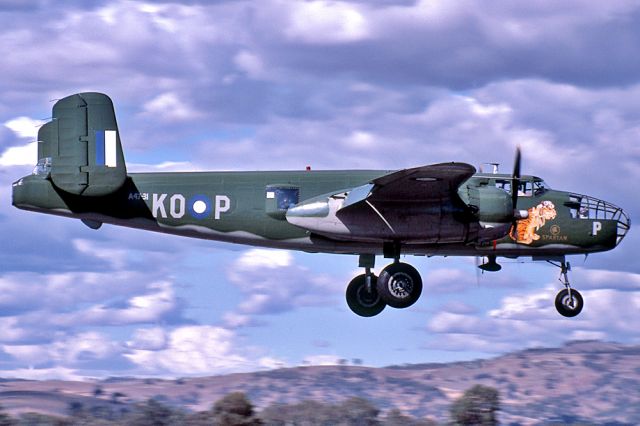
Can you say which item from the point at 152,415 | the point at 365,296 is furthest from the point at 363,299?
the point at 152,415

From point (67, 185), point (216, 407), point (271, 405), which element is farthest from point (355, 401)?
point (67, 185)

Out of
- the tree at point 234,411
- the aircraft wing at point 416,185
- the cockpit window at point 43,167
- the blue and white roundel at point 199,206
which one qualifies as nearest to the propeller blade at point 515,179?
the aircraft wing at point 416,185

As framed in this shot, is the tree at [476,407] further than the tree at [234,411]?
Yes

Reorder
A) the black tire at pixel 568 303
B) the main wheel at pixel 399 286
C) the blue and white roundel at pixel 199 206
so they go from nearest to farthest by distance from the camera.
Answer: the main wheel at pixel 399 286 < the blue and white roundel at pixel 199 206 < the black tire at pixel 568 303

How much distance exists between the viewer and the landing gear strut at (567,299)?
26047 millimetres

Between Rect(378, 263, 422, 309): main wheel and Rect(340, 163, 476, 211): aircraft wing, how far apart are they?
1.78 m

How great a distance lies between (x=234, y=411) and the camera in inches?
1299

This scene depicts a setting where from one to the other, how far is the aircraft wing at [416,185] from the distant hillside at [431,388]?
756 inches

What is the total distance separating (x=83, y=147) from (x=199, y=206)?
2962 mm

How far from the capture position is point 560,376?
62.9 m

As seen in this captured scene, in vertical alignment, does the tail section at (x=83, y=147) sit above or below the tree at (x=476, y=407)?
above

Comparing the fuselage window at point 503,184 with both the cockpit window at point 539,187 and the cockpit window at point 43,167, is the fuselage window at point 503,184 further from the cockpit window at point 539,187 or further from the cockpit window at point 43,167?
the cockpit window at point 43,167

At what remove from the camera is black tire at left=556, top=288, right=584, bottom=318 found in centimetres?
2605

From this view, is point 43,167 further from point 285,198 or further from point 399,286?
point 399,286
